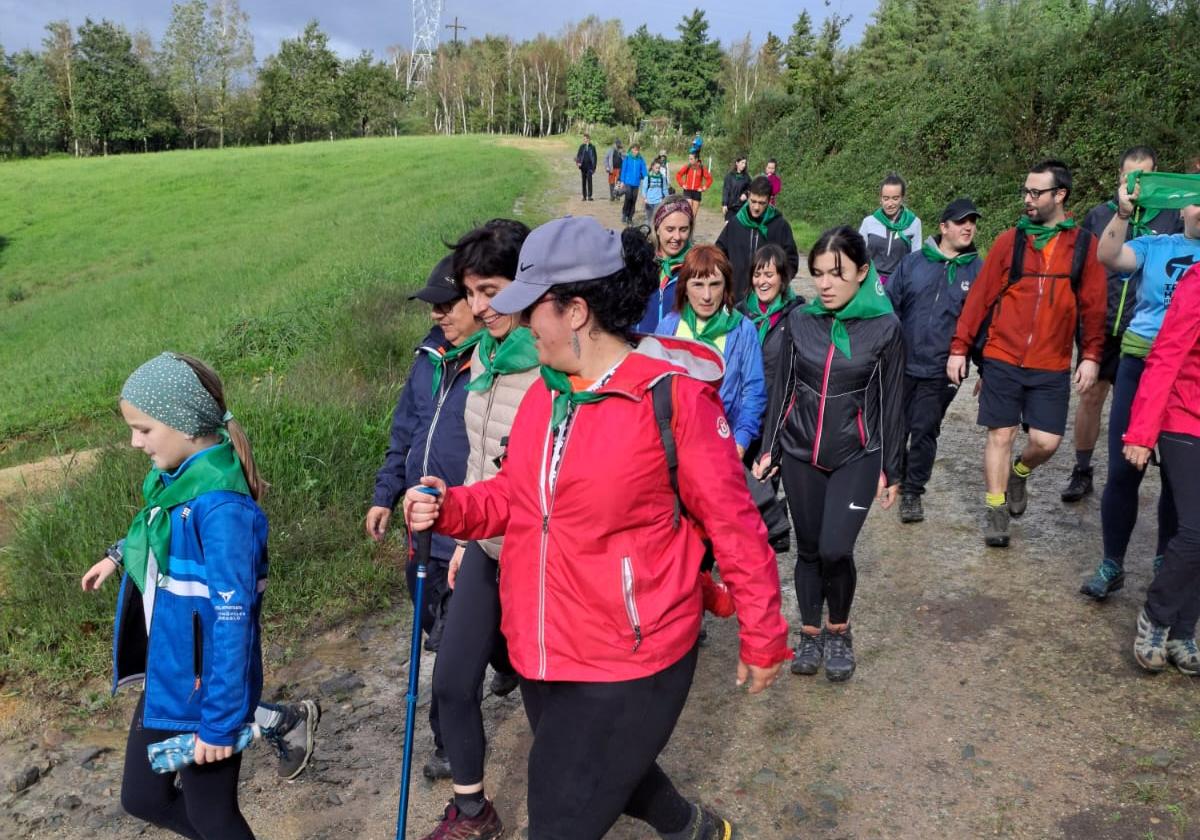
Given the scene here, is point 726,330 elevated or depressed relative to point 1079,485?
elevated

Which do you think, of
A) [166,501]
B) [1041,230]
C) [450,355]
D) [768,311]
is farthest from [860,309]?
[166,501]

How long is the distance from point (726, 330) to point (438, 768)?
2.51 meters

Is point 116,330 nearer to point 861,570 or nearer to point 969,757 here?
point 861,570

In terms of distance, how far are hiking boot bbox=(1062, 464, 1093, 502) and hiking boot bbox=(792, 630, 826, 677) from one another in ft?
9.62

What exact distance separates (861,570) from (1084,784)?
2115 mm

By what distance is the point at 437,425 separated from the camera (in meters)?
3.56

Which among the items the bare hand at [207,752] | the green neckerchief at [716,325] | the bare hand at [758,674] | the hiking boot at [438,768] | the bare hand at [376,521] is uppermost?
the green neckerchief at [716,325]

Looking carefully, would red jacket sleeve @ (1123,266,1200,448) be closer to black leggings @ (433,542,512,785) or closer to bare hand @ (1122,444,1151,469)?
bare hand @ (1122,444,1151,469)

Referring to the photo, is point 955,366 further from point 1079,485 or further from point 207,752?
point 207,752

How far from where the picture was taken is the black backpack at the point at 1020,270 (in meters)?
5.32

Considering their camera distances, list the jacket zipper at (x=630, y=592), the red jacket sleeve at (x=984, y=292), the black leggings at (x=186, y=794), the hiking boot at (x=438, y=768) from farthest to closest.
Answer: the red jacket sleeve at (x=984, y=292), the hiking boot at (x=438, y=768), the black leggings at (x=186, y=794), the jacket zipper at (x=630, y=592)

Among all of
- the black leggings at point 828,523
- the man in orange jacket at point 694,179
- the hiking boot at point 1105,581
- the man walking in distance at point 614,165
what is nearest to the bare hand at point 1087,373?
the hiking boot at point 1105,581

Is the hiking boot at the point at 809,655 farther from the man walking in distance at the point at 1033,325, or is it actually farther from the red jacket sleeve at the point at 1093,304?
the red jacket sleeve at the point at 1093,304

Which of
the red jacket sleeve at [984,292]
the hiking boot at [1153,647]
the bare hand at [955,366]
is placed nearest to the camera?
the hiking boot at [1153,647]
